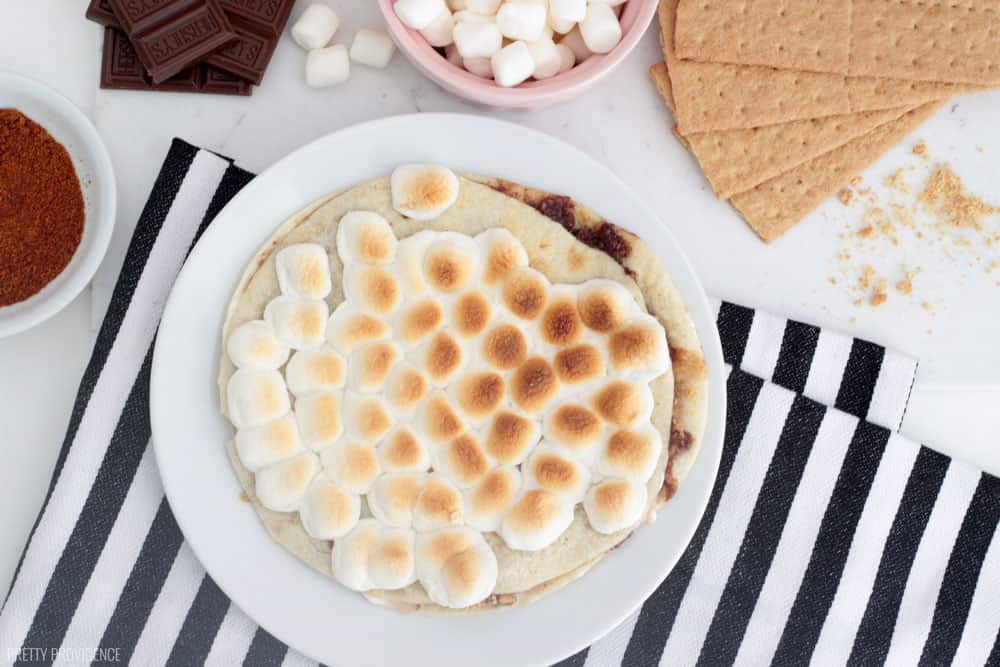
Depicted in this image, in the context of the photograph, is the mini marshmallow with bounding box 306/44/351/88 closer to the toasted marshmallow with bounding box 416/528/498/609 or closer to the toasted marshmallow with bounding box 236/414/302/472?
the toasted marshmallow with bounding box 236/414/302/472

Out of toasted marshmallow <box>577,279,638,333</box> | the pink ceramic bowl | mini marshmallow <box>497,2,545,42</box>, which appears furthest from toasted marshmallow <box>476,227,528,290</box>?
mini marshmallow <box>497,2,545,42</box>

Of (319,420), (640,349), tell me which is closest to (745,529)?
(640,349)

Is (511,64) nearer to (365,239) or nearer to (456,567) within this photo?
(365,239)

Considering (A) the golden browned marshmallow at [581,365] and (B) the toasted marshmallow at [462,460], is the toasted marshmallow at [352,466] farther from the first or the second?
(A) the golden browned marshmallow at [581,365]

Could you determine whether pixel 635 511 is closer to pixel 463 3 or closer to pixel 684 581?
pixel 684 581

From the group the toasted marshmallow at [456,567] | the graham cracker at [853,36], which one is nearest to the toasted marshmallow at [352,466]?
the toasted marshmallow at [456,567]

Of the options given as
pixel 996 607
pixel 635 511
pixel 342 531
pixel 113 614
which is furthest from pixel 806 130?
pixel 113 614
